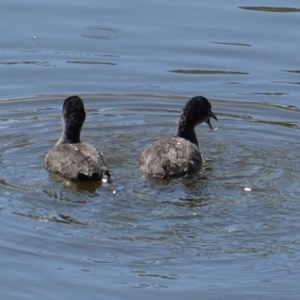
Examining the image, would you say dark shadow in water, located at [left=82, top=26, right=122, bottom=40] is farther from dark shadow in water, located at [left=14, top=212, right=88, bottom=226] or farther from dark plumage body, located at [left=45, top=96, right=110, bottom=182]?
dark shadow in water, located at [left=14, top=212, right=88, bottom=226]

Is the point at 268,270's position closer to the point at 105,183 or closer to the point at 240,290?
the point at 240,290

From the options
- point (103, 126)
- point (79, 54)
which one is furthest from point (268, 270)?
point (79, 54)

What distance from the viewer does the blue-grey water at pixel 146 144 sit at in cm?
949

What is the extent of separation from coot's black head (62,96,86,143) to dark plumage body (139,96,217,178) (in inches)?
34.8

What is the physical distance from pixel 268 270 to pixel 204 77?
5.95m

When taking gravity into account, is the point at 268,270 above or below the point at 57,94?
below

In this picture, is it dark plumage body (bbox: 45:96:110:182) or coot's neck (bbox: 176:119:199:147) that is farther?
coot's neck (bbox: 176:119:199:147)

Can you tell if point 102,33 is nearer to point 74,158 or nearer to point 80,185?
point 74,158

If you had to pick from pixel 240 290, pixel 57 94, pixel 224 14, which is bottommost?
pixel 240 290

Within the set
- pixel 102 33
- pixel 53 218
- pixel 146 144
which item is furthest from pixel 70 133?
pixel 102 33

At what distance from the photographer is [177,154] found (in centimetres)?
1224

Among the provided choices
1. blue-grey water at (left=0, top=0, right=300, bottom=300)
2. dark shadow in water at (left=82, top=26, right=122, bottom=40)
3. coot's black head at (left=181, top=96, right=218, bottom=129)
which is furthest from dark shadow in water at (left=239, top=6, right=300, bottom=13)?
coot's black head at (left=181, top=96, right=218, bottom=129)

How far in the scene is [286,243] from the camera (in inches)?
398

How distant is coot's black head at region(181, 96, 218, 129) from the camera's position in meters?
13.1
